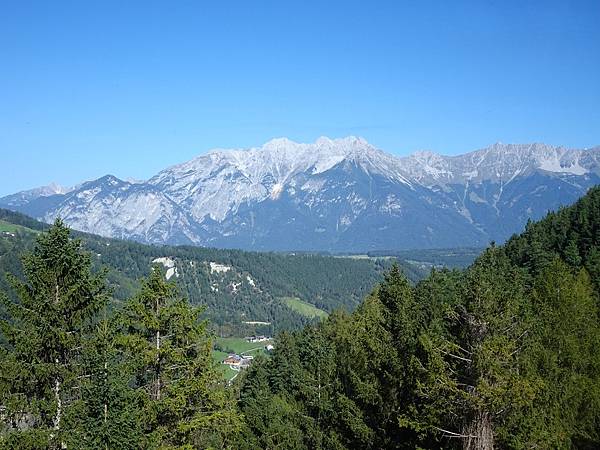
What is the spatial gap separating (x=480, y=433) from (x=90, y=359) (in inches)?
476

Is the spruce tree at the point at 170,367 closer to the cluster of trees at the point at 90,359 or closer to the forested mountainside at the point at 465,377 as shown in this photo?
the cluster of trees at the point at 90,359

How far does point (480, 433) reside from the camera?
1634 centimetres

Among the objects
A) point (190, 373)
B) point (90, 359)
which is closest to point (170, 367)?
point (190, 373)

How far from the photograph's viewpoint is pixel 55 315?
1883cm

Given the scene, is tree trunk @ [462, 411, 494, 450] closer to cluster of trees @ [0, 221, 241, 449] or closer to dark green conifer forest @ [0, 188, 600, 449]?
dark green conifer forest @ [0, 188, 600, 449]

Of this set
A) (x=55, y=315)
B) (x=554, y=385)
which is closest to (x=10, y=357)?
(x=55, y=315)

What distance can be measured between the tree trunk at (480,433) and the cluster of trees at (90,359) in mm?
7988

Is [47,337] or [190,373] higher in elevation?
[47,337]

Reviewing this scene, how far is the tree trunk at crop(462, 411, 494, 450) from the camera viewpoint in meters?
16.2

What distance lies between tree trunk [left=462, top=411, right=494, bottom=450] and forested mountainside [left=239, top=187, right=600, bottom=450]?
0.09 feet

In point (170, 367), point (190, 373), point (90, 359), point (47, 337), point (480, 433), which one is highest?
point (47, 337)

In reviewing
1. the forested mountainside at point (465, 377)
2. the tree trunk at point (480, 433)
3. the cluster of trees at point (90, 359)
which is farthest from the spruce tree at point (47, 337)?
the tree trunk at point (480, 433)

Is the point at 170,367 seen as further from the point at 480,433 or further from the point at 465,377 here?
the point at 480,433

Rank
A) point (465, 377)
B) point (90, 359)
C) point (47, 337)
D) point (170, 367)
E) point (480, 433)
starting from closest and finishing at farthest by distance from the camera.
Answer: point (480, 433), point (465, 377), point (47, 337), point (90, 359), point (170, 367)
